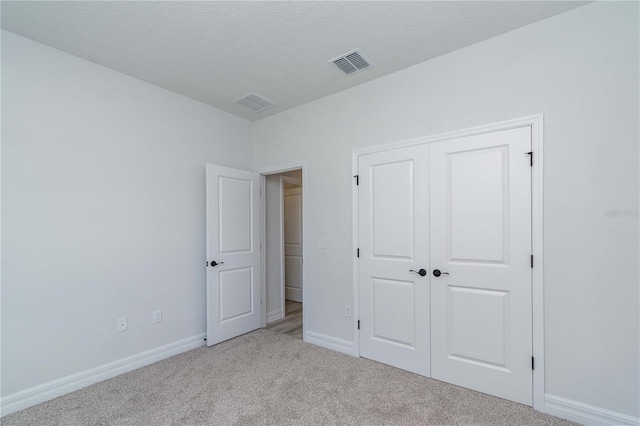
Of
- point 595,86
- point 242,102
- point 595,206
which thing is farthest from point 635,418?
point 242,102

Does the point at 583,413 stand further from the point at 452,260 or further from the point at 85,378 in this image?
the point at 85,378

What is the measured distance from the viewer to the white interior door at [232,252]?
11.3 feet

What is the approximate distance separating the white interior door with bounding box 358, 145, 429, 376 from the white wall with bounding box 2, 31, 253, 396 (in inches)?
77.1

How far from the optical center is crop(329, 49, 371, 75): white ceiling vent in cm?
262

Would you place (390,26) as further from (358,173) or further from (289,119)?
(289,119)

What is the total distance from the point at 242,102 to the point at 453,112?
7.75ft

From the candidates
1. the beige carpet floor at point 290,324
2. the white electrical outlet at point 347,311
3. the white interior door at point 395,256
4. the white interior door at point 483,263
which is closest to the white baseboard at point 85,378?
the beige carpet floor at point 290,324

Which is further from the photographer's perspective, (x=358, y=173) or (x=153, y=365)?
(x=358, y=173)

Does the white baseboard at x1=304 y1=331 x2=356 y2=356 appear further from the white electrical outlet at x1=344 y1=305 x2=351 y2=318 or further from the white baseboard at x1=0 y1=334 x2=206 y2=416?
the white baseboard at x1=0 y1=334 x2=206 y2=416

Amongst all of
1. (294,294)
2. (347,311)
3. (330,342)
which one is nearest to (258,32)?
(347,311)

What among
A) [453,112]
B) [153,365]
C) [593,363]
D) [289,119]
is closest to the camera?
[593,363]

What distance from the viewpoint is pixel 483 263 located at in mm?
2408

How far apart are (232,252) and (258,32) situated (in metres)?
2.41

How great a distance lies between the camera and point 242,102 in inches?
141
